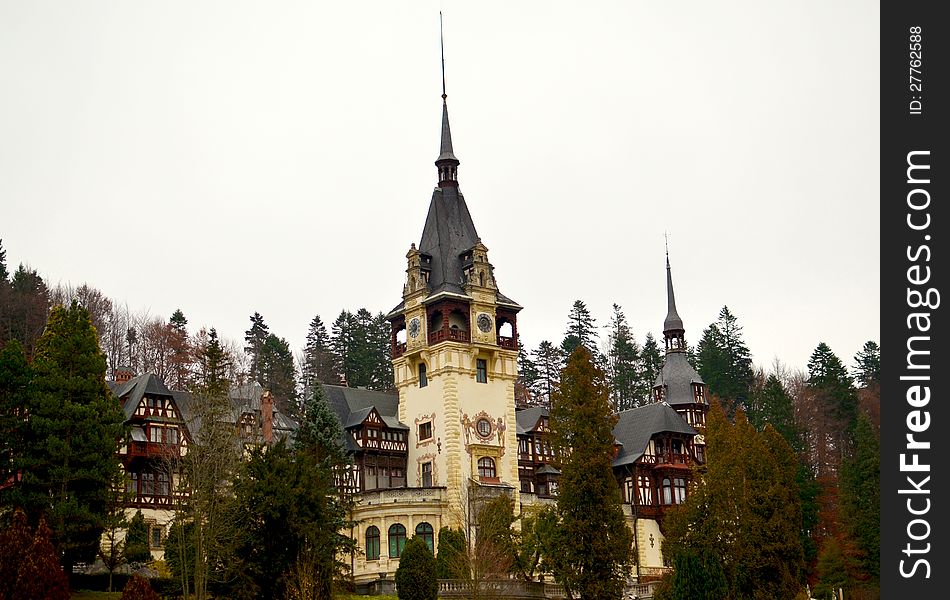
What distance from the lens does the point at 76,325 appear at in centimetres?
4750

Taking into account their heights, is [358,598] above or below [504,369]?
below

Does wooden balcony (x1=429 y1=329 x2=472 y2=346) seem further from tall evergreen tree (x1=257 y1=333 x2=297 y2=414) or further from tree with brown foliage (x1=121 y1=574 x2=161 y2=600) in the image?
tree with brown foliage (x1=121 y1=574 x2=161 y2=600)

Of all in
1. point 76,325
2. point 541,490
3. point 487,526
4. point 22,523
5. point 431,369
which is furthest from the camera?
point 541,490

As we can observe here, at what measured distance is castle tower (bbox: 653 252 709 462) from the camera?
8631cm

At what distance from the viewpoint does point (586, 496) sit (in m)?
46.8

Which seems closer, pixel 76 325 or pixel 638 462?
pixel 76 325

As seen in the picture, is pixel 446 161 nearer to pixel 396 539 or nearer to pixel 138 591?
pixel 396 539

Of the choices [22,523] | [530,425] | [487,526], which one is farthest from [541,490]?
[22,523]

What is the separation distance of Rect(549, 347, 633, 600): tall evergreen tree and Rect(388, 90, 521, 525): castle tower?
59.7 feet

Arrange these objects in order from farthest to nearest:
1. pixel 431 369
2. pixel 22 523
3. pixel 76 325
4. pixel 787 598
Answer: pixel 431 369 < pixel 787 598 < pixel 76 325 < pixel 22 523

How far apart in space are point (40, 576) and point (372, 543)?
2863 centimetres

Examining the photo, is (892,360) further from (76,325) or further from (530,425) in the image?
(530,425)

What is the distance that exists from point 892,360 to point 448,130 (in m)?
54.8

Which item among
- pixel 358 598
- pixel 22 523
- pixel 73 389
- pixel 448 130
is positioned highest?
pixel 448 130
